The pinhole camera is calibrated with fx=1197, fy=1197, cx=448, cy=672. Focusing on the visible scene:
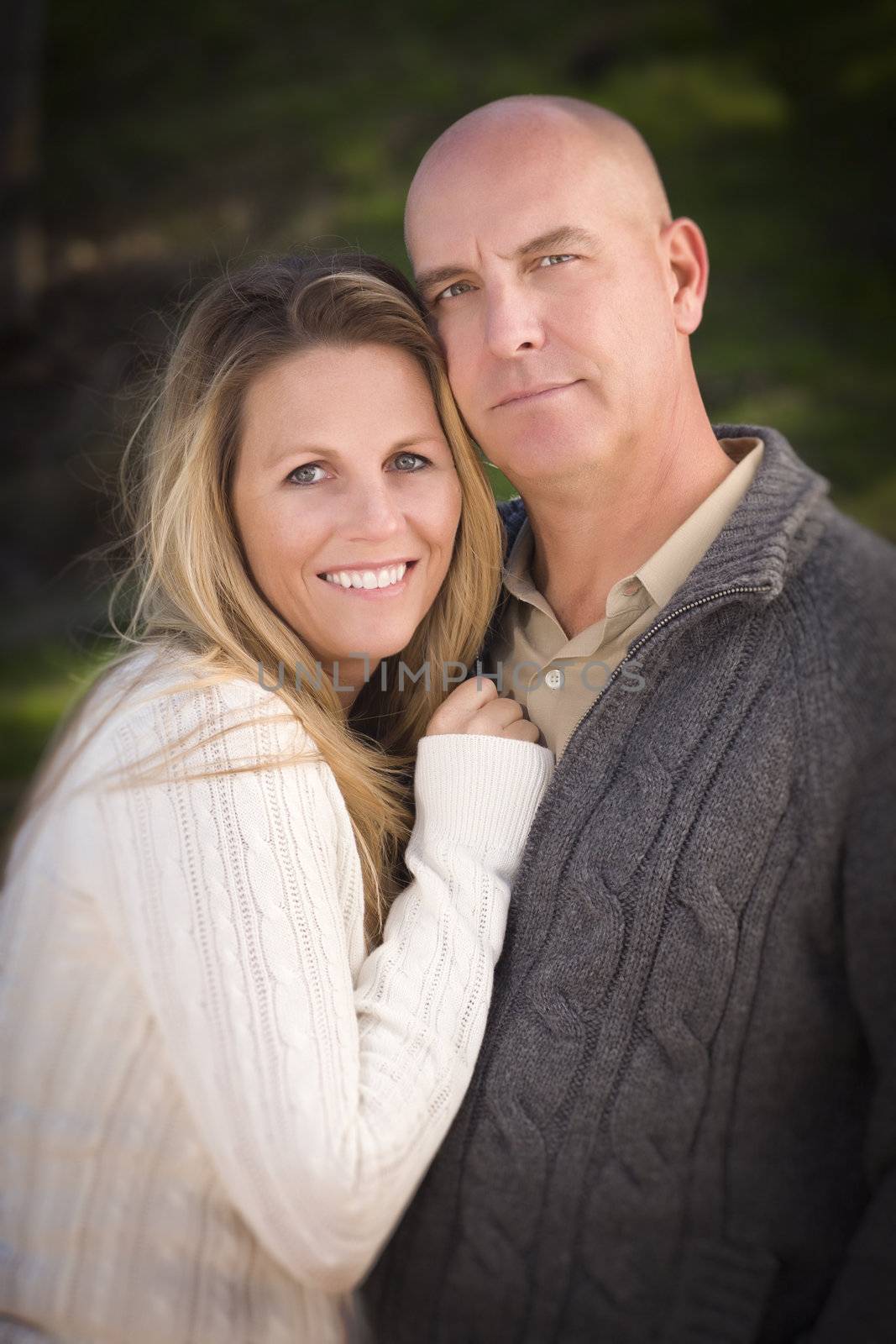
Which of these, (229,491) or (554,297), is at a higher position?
(554,297)

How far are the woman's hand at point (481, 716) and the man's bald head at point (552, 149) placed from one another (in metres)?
0.65

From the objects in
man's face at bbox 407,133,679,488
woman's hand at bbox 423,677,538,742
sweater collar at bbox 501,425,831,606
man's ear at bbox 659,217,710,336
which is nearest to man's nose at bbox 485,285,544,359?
man's face at bbox 407,133,679,488

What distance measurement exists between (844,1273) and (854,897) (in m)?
0.39

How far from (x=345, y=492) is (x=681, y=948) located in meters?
0.70

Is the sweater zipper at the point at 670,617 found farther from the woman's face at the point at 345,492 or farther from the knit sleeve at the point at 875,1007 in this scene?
the woman's face at the point at 345,492

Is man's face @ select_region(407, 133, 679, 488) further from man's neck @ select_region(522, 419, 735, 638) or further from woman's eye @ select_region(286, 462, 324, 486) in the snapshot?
woman's eye @ select_region(286, 462, 324, 486)

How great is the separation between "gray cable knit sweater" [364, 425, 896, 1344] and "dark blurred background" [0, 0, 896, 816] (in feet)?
10.2

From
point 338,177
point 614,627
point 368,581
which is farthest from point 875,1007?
point 338,177

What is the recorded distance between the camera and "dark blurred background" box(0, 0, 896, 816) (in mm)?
4527

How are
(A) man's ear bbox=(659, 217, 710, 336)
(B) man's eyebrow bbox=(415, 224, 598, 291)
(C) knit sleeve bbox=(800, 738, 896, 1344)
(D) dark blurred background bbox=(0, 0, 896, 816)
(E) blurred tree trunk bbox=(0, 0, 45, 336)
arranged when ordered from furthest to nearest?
(E) blurred tree trunk bbox=(0, 0, 45, 336)
(D) dark blurred background bbox=(0, 0, 896, 816)
(A) man's ear bbox=(659, 217, 710, 336)
(B) man's eyebrow bbox=(415, 224, 598, 291)
(C) knit sleeve bbox=(800, 738, 896, 1344)

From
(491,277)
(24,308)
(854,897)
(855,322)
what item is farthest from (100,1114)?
(24,308)

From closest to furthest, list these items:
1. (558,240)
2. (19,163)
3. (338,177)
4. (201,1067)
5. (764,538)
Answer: (201,1067)
(764,538)
(558,240)
(338,177)
(19,163)

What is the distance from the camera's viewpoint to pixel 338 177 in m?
5.25

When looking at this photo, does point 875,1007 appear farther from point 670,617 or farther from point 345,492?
point 345,492
